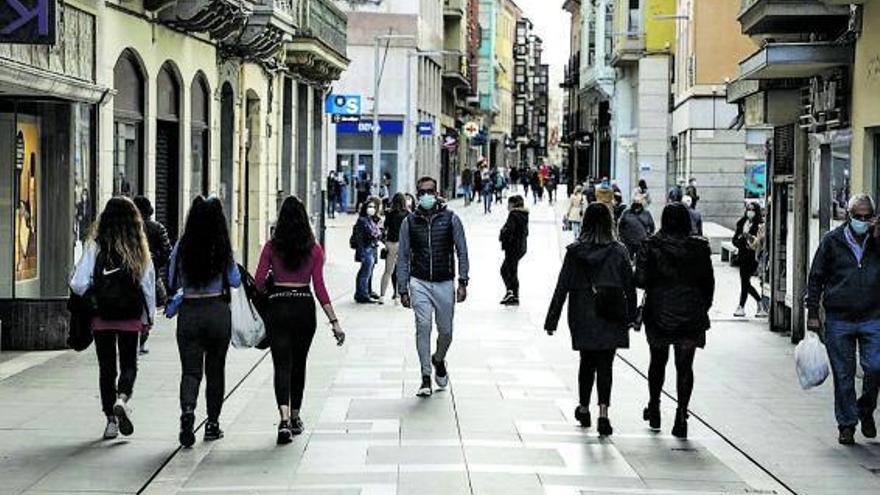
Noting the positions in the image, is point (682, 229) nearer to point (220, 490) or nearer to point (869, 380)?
point (869, 380)

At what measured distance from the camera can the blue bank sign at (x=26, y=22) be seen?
13.1 m

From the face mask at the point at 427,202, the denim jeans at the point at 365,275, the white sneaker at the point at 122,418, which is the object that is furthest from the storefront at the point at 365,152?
the white sneaker at the point at 122,418

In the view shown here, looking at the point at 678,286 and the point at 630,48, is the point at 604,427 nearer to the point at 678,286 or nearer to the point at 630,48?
the point at 678,286

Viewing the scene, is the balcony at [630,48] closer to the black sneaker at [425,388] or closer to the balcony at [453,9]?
the balcony at [453,9]

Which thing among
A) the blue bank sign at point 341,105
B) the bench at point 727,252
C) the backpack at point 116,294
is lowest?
the bench at point 727,252

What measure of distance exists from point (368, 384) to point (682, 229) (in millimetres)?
4092

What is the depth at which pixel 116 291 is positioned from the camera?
458 inches

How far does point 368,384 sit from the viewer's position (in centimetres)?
1527

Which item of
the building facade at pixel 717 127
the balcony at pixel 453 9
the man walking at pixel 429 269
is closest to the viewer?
the man walking at pixel 429 269

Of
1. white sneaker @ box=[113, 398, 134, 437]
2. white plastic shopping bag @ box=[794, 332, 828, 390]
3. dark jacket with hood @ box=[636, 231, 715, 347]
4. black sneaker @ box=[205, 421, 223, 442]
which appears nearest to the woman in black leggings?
dark jacket with hood @ box=[636, 231, 715, 347]

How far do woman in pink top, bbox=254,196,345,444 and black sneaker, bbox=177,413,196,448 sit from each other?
2.30 feet

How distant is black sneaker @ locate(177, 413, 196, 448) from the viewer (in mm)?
11312

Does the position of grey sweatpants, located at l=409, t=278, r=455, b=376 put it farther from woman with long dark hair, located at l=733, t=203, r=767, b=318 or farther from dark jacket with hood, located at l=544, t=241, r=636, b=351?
woman with long dark hair, located at l=733, t=203, r=767, b=318

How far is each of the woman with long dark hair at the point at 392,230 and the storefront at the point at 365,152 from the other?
1519 inches
